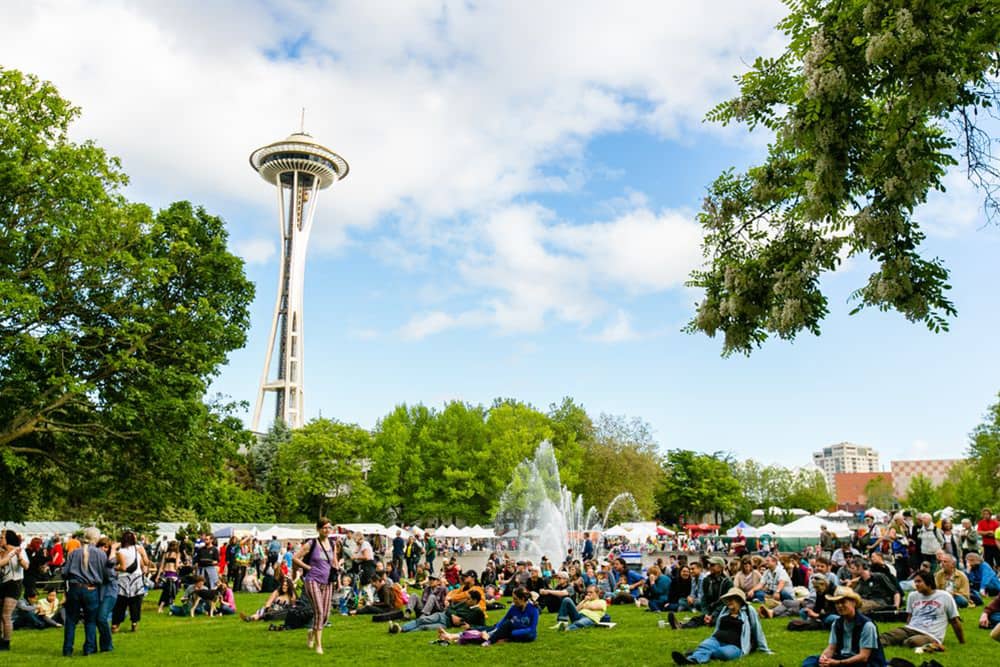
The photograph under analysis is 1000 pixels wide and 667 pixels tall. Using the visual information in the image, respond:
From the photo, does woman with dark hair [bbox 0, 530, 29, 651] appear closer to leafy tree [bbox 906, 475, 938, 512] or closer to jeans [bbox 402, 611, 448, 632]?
jeans [bbox 402, 611, 448, 632]

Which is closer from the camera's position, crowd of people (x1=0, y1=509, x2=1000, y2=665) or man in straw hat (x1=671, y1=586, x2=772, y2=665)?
man in straw hat (x1=671, y1=586, x2=772, y2=665)

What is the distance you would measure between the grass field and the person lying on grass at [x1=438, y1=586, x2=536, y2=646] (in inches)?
13.7

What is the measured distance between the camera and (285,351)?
11450 centimetres

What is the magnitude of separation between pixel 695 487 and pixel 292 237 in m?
66.1

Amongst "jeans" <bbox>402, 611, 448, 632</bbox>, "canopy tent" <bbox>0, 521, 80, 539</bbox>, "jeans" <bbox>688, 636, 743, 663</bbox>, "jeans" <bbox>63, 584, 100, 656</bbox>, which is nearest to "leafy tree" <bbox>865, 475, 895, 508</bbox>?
"canopy tent" <bbox>0, 521, 80, 539</bbox>

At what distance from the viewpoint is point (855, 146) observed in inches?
328

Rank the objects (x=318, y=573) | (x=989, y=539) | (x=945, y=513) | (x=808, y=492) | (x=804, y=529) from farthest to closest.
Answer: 1. (x=808, y=492)
2. (x=804, y=529)
3. (x=945, y=513)
4. (x=989, y=539)
5. (x=318, y=573)

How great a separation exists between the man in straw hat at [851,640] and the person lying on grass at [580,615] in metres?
6.66

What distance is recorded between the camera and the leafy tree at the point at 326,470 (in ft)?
226

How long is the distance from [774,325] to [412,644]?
29.2 feet

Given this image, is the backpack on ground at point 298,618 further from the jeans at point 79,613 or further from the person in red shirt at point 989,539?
the person in red shirt at point 989,539

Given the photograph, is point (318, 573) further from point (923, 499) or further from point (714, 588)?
point (923, 499)

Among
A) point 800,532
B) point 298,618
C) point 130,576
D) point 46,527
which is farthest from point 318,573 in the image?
point 46,527

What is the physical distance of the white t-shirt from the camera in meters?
12.0
